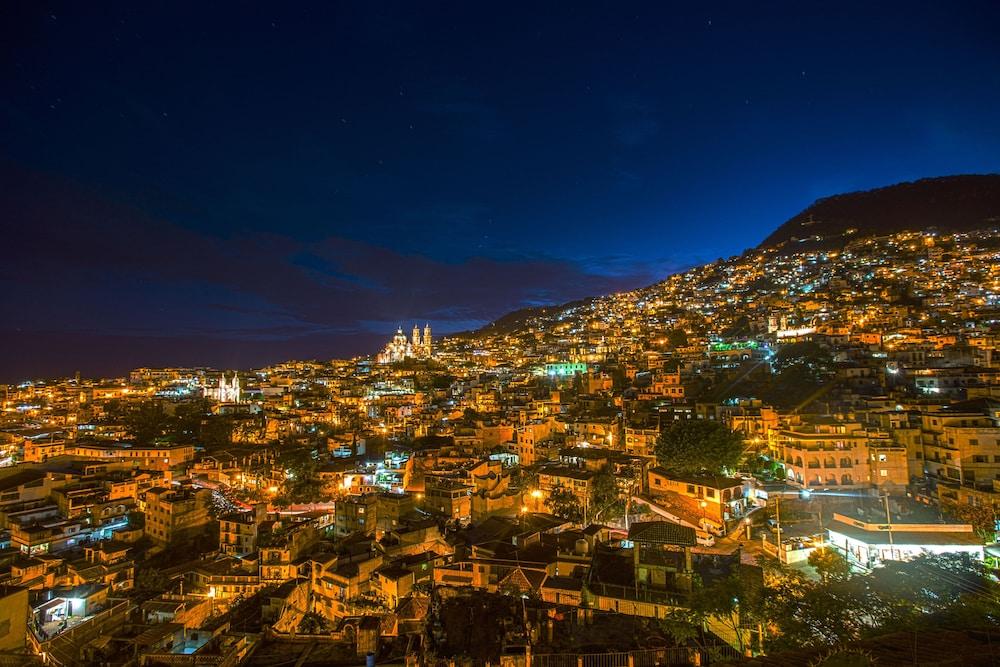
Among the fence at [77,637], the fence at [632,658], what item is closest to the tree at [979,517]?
the fence at [632,658]

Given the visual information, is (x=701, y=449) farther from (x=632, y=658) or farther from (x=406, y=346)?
(x=406, y=346)

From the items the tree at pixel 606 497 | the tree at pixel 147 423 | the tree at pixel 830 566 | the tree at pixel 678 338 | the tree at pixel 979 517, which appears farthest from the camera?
the tree at pixel 678 338

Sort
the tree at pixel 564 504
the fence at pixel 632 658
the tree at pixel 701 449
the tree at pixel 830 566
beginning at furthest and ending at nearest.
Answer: the tree at pixel 701 449 → the tree at pixel 564 504 → the tree at pixel 830 566 → the fence at pixel 632 658

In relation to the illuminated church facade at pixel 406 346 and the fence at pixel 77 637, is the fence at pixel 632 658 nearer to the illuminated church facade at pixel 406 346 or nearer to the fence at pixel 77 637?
the fence at pixel 77 637

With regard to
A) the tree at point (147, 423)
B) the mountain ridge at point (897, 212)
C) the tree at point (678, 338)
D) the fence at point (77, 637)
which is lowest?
the fence at point (77, 637)

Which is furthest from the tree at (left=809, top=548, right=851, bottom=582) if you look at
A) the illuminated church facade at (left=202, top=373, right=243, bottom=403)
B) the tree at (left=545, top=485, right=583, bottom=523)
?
the illuminated church facade at (left=202, top=373, right=243, bottom=403)
